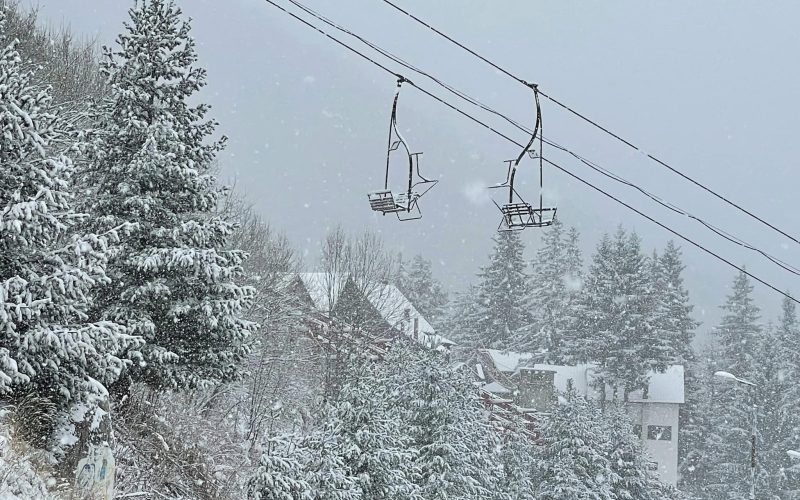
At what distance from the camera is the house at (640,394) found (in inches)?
2030

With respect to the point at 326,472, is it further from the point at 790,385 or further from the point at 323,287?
the point at 790,385

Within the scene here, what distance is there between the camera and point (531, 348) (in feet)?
225

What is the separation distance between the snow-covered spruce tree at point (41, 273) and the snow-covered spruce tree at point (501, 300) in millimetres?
62228

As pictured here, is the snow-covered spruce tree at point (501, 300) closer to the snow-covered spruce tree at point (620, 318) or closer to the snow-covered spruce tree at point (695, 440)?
the snow-covered spruce tree at point (620, 318)

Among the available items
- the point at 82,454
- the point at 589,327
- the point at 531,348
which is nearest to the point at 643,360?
the point at 589,327

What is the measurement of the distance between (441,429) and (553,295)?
172 feet

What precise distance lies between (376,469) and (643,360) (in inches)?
1625

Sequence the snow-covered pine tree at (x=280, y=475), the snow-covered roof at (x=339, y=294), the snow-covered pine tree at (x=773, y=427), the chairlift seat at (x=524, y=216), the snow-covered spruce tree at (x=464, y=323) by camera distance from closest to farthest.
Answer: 1. the chairlift seat at (x=524, y=216)
2. the snow-covered pine tree at (x=280, y=475)
3. the snow-covered roof at (x=339, y=294)
4. the snow-covered pine tree at (x=773, y=427)
5. the snow-covered spruce tree at (x=464, y=323)

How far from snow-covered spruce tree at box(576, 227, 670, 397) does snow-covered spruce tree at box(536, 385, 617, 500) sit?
24.6 m

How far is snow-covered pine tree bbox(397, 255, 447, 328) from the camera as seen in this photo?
273ft

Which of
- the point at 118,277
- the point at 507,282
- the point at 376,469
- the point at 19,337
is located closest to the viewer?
the point at 19,337

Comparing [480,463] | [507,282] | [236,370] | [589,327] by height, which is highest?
[507,282]

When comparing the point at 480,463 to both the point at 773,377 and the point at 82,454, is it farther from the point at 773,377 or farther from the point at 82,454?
the point at 773,377

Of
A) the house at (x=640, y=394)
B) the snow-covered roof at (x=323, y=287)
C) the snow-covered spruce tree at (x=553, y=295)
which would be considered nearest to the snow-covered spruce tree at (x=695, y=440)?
the house at (x=640, y=394)
